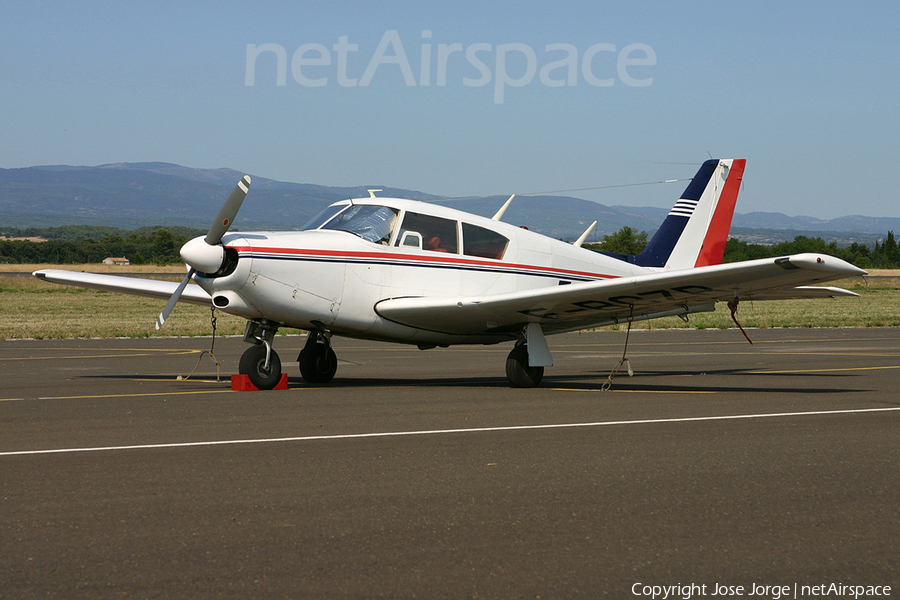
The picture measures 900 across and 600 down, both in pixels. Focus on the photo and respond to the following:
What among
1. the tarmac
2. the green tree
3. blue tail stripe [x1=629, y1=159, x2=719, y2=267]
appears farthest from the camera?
the green tree

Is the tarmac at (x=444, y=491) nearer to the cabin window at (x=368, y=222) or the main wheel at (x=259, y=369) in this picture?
the main wheel at (x=259, y=369)

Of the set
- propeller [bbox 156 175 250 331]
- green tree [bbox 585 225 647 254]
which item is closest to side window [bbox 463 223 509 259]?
propeller [bbox 156 175 250 331]

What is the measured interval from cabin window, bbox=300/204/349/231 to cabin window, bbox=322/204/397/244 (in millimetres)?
86

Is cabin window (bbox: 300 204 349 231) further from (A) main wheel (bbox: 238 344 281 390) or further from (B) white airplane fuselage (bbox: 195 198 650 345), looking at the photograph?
(A) main wheel (bbox: 238 344 281 390)

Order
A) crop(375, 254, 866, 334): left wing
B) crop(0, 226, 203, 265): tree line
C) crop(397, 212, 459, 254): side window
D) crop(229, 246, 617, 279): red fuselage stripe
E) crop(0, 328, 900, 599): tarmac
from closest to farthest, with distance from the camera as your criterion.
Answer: crop(0, 328, 900, 599): tarmac → crop(375, 254, 866, 334): left wing → crop(229, 246, 617, 279): red fuselage stripe → crop(397, 212, 459, 254): side window → crop(0, 226, 203, 265): tree line

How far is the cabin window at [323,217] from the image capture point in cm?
1245

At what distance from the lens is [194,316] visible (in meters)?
33.1

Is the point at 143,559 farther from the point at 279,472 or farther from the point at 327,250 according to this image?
the point at 327,250

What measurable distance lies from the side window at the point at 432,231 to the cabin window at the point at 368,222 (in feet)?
0.64

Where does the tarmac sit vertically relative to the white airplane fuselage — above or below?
below

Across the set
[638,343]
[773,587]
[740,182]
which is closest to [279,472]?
[773,587]

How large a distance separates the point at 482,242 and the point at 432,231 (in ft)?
2.79

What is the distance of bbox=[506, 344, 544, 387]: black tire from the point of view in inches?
490

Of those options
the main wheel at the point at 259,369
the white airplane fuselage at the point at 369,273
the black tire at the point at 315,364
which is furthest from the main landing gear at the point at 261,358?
the black tire at the point at 315,364
